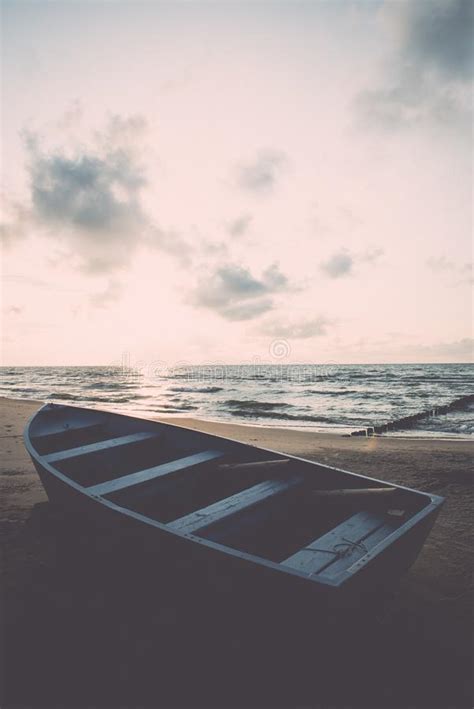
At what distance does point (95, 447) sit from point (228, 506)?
7.78ft

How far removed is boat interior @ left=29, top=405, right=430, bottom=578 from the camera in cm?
302

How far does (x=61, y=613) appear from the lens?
3.12m

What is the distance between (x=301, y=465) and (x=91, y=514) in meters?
2.15

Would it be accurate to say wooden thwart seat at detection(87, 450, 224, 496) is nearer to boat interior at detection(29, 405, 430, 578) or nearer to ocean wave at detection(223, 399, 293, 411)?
boat interior at detection(29, 405, 430, 578)

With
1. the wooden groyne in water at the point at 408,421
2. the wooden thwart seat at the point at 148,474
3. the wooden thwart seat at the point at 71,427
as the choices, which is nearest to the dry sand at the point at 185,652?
the wooden thwart seat at the point at 148,474

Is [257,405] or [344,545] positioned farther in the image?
[257,405]

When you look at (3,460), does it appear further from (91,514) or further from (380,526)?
(380,526)

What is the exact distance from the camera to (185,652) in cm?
271

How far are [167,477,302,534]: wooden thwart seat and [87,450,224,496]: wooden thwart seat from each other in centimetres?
75

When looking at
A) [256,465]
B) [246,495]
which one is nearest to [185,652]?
[246,495]

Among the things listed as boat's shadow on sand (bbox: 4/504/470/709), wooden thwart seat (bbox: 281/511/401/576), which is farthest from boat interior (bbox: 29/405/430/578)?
boat's shadow on sand (bbox: 4/504/470/709)

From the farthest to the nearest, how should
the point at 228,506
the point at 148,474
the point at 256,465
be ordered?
the point at 256,465
the point at 148,474
the point at 228,506

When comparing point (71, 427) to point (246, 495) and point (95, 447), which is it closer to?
point (95, 447)

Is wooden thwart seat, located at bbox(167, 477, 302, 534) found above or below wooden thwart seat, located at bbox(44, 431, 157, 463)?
below
